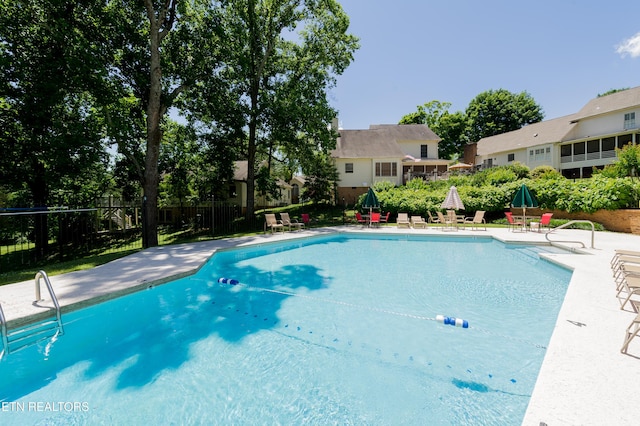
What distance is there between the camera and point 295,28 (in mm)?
19859

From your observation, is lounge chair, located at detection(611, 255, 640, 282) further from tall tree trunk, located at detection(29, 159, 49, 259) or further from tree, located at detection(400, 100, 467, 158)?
tree, located at detection(400, 100, 467, 158)

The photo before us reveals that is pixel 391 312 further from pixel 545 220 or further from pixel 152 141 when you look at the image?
pixel 545 220

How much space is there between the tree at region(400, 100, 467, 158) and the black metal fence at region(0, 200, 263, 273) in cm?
4046

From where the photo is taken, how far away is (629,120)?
26969 mm

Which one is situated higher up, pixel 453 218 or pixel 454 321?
pixel 453 218

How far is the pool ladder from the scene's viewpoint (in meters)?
4.41

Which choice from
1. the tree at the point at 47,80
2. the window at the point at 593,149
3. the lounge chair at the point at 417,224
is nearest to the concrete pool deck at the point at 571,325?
the tree at the point at 47,80

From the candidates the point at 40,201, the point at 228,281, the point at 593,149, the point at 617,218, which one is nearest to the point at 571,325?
the point at 228,281

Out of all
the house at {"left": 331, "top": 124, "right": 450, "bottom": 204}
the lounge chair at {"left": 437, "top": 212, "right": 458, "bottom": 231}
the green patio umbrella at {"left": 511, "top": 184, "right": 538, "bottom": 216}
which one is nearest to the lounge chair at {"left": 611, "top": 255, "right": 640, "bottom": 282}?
the green patio umbrella at {"left": 511, "top": 184, "right": 538, "bottom": 216}

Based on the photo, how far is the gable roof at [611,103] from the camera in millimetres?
26953

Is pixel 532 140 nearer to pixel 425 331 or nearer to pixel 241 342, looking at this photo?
pixel 425 331

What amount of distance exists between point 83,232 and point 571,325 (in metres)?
25.0

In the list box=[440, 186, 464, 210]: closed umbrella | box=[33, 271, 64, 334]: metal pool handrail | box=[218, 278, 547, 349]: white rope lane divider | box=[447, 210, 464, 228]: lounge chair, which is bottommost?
box=[218, 278, 547, 349]: white rope lane divider

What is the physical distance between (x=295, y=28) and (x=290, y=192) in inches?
1064
